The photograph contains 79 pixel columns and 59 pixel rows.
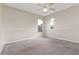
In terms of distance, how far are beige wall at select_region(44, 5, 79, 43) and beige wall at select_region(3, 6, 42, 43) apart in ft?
4.09

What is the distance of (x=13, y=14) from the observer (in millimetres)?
4312

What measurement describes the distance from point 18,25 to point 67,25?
2902 millimetres

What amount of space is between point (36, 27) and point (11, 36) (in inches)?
79.6

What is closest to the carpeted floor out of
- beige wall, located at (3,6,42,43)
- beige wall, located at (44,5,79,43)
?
beige wall, located at (3,6,42,43)

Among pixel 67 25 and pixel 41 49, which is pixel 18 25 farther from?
pixel 67 25

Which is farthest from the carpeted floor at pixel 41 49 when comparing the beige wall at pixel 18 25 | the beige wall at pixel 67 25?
the beige wall at pixel 67 25

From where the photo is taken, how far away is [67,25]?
477cm

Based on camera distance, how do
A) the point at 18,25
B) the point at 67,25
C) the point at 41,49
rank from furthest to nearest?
the point at 67,25 < the point at 18,25 < the point at 41,49

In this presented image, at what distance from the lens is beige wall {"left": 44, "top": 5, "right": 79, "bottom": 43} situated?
4266 mm

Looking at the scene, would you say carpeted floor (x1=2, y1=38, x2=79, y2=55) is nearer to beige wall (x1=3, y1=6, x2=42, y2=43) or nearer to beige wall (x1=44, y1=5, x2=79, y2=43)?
beige wall (x1=3, y1=6, x2=42, y2=43)

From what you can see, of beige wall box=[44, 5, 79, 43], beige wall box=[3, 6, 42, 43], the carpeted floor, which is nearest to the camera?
the carpeted floor

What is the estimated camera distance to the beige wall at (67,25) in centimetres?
427

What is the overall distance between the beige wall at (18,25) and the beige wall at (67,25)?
1.25 meters

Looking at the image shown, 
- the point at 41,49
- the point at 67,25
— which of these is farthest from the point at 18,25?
the point at 67,25
